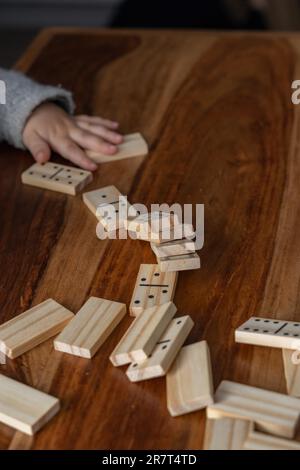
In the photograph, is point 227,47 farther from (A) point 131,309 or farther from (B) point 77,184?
(A) point 131,309

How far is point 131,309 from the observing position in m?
0.86

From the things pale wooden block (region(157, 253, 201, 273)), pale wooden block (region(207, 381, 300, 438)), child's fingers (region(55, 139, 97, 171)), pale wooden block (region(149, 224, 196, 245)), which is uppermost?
child's fingers (region(55, 139, 97, 171))

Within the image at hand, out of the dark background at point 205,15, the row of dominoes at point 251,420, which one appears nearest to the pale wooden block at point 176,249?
the row of dominoes at point 251,420

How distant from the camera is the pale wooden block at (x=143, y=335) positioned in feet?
2.56

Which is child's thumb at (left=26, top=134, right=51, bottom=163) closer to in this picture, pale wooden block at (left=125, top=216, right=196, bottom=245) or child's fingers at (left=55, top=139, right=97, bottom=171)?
child's fingers at (left=55, top=139, right=97, bottom=171)

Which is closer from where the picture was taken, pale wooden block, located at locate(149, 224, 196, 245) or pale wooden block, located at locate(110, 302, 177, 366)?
pale wooden block, located at locate(110, 302, 177, 366)

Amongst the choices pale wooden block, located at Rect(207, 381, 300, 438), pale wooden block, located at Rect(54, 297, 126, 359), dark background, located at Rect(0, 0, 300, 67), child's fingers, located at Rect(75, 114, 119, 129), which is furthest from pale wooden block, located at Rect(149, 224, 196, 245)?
dark background, located at Rect(0, 0, 300, 67)

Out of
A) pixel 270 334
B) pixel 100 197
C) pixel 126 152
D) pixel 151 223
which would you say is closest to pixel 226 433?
pixel 270 334

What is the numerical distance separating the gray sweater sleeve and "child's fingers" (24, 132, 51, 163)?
18 millimetres

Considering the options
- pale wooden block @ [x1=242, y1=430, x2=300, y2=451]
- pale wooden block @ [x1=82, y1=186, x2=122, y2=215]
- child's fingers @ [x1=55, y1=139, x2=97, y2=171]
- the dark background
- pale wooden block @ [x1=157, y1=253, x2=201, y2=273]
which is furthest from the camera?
the dark background

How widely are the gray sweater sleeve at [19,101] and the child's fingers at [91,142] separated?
0.08 meters

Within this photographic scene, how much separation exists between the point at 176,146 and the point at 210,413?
1.89ft

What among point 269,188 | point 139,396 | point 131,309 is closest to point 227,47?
point 269,188

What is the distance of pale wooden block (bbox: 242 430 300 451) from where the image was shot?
684 millimetres
